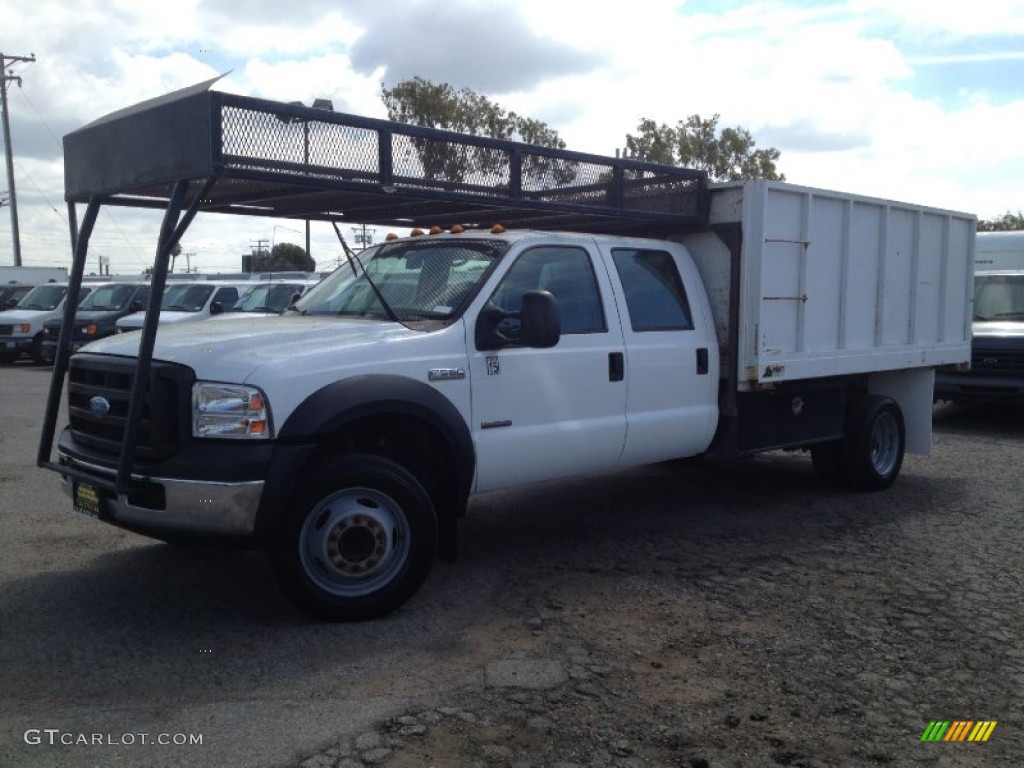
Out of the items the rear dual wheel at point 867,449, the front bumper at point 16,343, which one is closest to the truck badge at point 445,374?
the rear dual wheel at point 867,449

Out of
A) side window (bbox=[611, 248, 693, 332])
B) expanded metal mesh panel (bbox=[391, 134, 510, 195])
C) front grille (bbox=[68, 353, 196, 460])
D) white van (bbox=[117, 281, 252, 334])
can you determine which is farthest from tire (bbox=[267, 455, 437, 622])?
white van (bbox=[117, 281, 252, 334])

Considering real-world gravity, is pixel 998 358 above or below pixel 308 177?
below

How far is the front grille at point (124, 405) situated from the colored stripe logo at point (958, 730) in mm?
3439

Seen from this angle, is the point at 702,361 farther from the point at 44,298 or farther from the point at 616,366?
the point at 44,298

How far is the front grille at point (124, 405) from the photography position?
4895 millimetres

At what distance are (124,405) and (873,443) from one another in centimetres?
599

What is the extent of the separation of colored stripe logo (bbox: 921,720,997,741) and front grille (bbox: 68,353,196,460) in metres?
3.44

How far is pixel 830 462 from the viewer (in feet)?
28.2

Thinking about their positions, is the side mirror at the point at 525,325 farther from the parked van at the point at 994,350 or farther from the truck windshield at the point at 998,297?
the truck windshield at the point at 998,297

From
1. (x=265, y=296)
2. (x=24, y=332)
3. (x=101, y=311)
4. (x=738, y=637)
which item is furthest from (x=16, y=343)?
(x=738, y=637)

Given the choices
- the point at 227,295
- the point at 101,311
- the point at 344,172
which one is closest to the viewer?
the point at 344,172

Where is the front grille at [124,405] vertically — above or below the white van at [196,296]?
below

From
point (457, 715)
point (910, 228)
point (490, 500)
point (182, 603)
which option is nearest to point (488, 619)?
point (457, 715)

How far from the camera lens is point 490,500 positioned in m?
8.05
